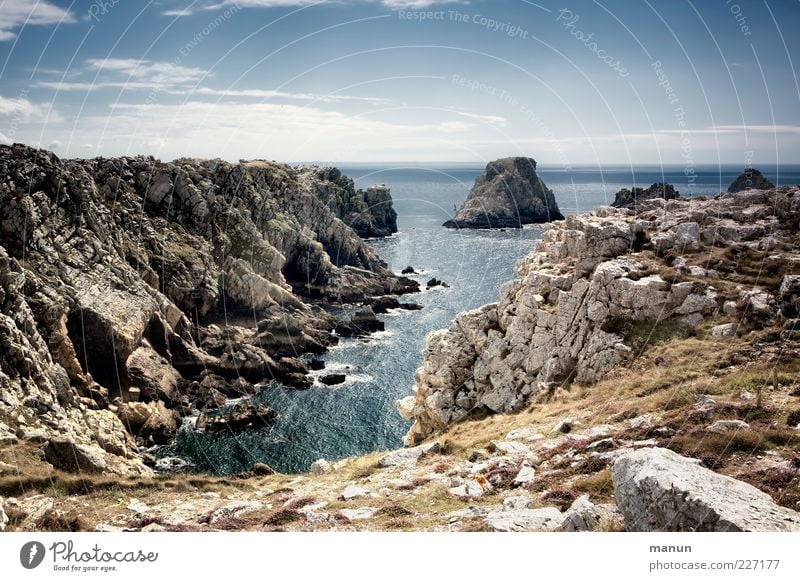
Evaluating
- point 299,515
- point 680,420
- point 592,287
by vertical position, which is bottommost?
point 299,515

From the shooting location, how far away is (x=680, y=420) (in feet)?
65.1

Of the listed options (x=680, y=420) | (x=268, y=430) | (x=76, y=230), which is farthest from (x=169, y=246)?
(x=680, y=420)

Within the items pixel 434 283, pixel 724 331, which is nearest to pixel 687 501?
pixel 724 331

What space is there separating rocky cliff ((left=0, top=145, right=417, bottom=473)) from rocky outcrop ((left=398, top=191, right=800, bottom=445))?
21974 millimetres

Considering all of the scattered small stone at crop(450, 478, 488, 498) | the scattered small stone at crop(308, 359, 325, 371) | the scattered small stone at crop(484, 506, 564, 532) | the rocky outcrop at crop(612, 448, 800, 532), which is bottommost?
the scattered small stone at crop(308, 359, 325, 371)

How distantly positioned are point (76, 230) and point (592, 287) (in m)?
77.4

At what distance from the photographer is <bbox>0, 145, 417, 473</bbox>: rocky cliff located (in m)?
50.4

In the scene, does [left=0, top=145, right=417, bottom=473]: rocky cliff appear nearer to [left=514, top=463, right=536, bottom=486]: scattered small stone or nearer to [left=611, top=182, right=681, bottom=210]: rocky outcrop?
[left=514, top=463, right=536, bottom=486]: scattered small stone

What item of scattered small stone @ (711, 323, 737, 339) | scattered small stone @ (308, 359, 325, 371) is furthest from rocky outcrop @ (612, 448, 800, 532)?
scattered small stone @ (308, 359, 325, 371)

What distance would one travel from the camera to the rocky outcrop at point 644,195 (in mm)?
58809

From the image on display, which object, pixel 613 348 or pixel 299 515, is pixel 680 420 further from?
pixel 299 515
